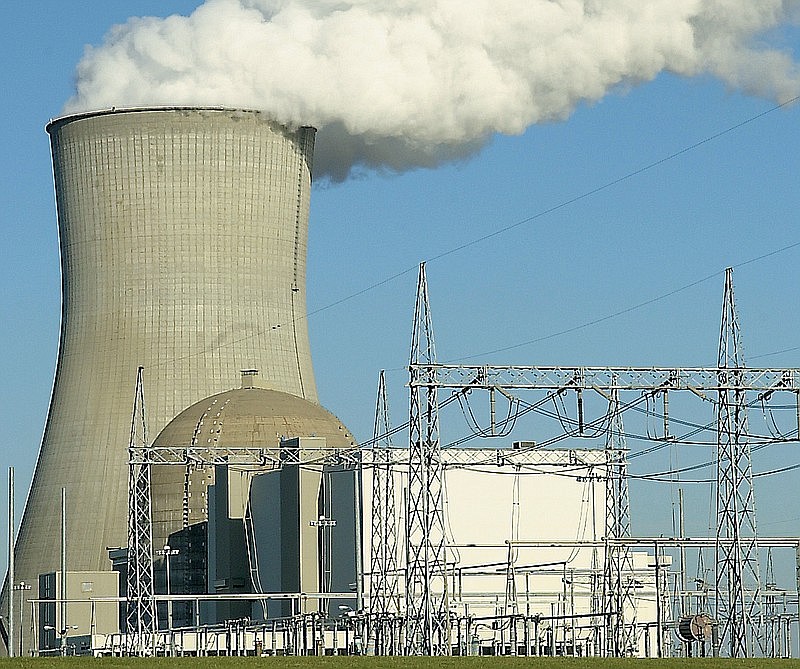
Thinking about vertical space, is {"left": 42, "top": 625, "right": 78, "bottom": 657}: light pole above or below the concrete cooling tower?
below

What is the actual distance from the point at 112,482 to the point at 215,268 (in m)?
6.55

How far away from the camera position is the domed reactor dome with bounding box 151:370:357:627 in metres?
46.8

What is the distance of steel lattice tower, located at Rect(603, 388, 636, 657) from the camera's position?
36719 millimetres

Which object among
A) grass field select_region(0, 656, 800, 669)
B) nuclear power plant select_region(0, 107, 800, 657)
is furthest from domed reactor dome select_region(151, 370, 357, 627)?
grass field select_region(0, 656, 800, 669)

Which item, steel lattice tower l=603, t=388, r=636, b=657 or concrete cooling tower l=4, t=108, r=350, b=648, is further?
concrete cooling tower l=4, t=108, r=350, b=648

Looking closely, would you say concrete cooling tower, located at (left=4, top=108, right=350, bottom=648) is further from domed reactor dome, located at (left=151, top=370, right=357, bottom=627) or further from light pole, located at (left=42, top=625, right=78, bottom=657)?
light pole, located at (left=42, top=625, right=78, bottom=657)

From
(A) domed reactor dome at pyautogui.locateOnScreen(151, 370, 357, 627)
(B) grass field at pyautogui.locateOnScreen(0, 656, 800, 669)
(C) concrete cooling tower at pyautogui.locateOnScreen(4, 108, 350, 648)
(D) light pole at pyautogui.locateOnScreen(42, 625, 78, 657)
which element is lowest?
(D) light pole at pyautogui.locateOnScreen(42, 625, 78, 657)

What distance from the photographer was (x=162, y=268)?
4991 cm

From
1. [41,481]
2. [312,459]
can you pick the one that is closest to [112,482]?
[41,481]

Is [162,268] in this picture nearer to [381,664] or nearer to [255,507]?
[255,507]

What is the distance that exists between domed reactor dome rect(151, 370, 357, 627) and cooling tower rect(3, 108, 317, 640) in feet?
3.37

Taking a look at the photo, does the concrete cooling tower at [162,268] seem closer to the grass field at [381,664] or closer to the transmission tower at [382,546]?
the transmission tower at [382,546]

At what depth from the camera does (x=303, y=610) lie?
4525cm

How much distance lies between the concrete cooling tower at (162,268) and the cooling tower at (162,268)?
37 mm
